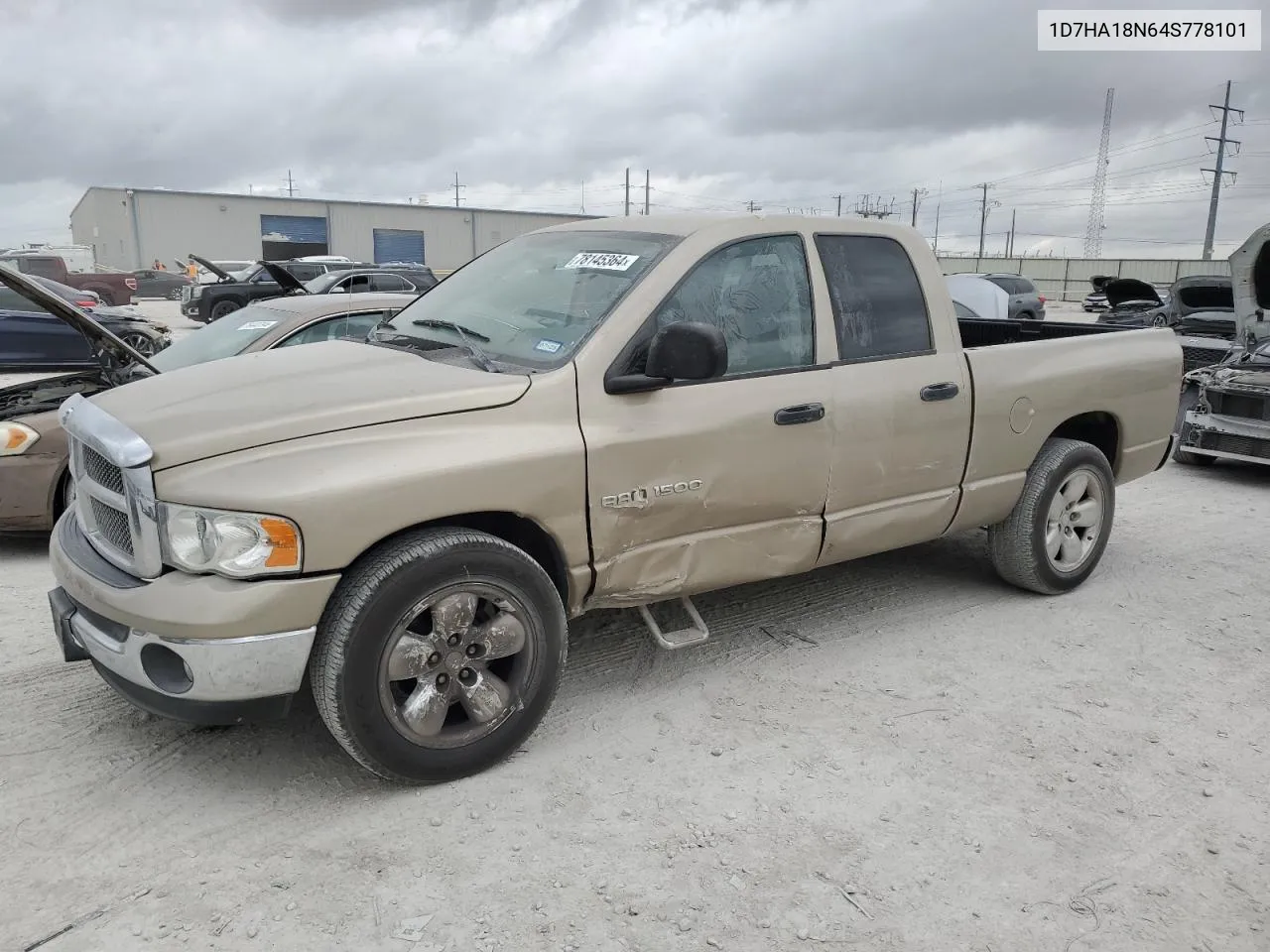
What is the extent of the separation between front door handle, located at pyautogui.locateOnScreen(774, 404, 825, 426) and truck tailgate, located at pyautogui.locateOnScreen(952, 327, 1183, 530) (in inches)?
40.0

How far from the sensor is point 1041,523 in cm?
488

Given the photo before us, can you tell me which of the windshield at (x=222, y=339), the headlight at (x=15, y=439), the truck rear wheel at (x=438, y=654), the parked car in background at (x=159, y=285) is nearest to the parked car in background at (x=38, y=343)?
the windshield at (x=222, y=339)

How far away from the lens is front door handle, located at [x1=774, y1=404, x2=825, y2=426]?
374 cm

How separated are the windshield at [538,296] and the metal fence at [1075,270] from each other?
52702 millimetres

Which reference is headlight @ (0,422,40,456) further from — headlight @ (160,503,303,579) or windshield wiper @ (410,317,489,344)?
headlight @ (160,503,303,579)

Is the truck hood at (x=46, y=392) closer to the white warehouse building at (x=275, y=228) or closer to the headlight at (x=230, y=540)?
the headlight at (x=230, y=540)

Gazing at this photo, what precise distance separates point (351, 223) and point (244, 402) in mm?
59254

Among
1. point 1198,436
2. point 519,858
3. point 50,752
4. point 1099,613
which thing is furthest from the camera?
point 1198,436

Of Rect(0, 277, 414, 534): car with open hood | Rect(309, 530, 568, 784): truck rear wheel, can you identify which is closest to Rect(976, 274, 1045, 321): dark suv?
Rect(0, 277, 414, 534): car with open hood

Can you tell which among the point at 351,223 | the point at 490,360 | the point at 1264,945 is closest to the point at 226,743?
the point at 490,360

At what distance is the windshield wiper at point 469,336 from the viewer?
3.44 meters

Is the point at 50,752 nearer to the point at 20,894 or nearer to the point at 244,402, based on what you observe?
the point at 20,894

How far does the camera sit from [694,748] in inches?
136

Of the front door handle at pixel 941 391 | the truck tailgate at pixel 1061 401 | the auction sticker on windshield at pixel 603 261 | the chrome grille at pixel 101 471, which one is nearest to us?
the chrome grille at pixel 101 471
